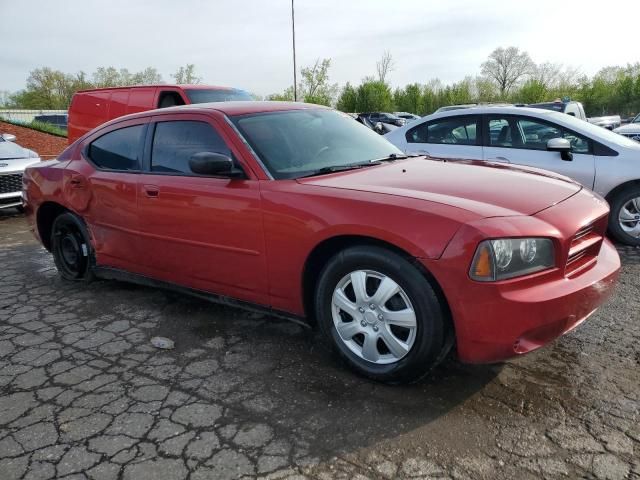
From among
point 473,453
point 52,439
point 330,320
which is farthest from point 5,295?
point 473,453

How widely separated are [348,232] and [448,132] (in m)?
4.43

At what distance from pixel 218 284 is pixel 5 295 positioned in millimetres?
2390

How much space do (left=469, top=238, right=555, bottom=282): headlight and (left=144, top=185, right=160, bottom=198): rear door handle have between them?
2.34 m

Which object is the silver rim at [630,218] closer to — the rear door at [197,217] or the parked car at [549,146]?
the parked car at [549,146]

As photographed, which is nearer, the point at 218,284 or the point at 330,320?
the point at 330,320

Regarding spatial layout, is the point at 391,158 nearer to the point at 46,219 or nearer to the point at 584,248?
the point at 584,248

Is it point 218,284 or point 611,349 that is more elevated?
point 218,284

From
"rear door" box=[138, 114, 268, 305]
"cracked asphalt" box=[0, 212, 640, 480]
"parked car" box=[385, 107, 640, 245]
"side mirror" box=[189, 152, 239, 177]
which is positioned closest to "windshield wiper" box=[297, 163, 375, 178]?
"rear door" box=[138, 114, 268, 305]

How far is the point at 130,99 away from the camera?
29.2 ft

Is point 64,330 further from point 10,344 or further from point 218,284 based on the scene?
point 218,284

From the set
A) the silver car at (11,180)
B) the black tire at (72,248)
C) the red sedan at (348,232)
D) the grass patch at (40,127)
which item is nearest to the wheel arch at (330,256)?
the red sedan at (348,232)

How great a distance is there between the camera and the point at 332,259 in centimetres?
288

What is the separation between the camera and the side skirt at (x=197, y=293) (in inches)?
127

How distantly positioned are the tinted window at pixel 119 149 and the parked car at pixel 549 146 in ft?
9.87
